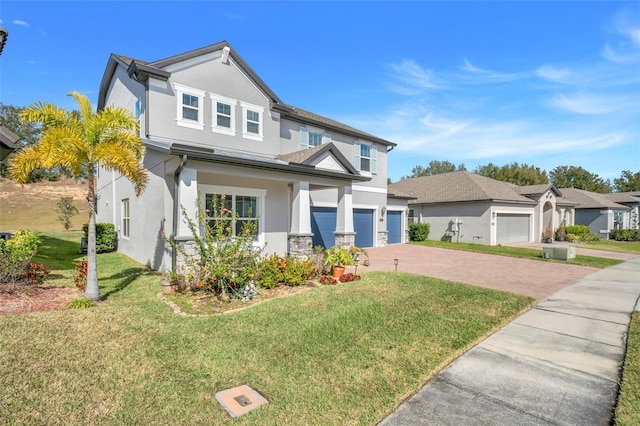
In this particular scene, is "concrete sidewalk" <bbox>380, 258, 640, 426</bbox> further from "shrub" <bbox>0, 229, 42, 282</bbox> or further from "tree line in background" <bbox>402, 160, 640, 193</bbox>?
"tree line in background" <bbox>402, 160, 640, 193</bbox>

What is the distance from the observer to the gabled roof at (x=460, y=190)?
23125 mm

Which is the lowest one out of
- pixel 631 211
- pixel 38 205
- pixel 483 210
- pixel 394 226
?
pixel 394 226

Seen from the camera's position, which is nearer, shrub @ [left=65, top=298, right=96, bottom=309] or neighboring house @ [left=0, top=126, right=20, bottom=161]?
shrub @ [left=65, top=298, right=96, bottom=309]

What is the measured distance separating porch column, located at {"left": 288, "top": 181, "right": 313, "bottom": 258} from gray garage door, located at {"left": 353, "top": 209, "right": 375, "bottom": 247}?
705 centimetres

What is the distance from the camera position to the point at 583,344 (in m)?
5.22

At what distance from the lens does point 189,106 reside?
38.1 feet

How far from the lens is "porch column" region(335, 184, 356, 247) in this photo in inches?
529

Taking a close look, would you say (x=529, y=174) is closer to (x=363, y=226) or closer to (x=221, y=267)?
(x=363, y=226)

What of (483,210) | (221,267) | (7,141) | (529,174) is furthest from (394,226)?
(529,174)

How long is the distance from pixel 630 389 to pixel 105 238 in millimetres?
18293

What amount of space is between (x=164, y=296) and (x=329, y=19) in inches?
439

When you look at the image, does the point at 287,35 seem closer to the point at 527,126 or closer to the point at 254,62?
the point at 254,62

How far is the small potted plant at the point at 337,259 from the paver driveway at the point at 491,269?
47 cm

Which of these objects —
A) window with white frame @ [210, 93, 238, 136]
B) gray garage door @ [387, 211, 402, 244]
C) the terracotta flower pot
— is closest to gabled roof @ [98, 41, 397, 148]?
window with white frame @ [210, 93, 238, 136]
